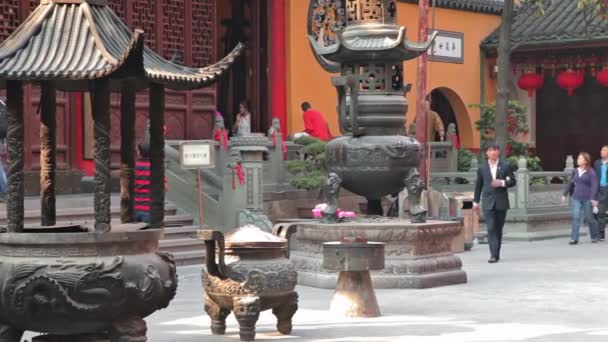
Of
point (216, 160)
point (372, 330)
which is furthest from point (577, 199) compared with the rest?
point (372, 330)

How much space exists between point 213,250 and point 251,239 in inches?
11.9

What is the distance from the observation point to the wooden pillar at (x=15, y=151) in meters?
8.74

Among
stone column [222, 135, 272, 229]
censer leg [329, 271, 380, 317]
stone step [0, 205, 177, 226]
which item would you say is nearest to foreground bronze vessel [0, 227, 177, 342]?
censer leg [329, 271, 380, 317]

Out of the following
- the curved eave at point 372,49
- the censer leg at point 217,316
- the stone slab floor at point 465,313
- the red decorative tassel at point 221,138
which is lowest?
the stone slab floor at point 465,313

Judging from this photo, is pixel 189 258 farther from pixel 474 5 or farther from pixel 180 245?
pixel 474 5

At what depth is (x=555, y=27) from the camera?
2741cm

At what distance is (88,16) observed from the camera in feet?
29.0

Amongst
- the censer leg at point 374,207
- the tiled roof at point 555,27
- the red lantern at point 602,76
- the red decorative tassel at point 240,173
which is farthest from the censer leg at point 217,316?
the red lantern at point 602,76

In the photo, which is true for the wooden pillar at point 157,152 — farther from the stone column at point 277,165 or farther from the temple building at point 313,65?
the stone column at point 277,165

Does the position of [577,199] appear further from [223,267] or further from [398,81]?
[223,267]

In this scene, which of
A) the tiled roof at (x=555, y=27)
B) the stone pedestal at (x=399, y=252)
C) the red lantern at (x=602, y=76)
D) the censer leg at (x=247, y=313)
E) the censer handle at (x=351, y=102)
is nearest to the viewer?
the censer leg at (x=247, y=313)

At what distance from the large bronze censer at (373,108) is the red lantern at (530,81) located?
14.0 m

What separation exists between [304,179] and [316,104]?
491cm

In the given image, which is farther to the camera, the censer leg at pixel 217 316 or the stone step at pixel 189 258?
the stone step at pixel 189 258
